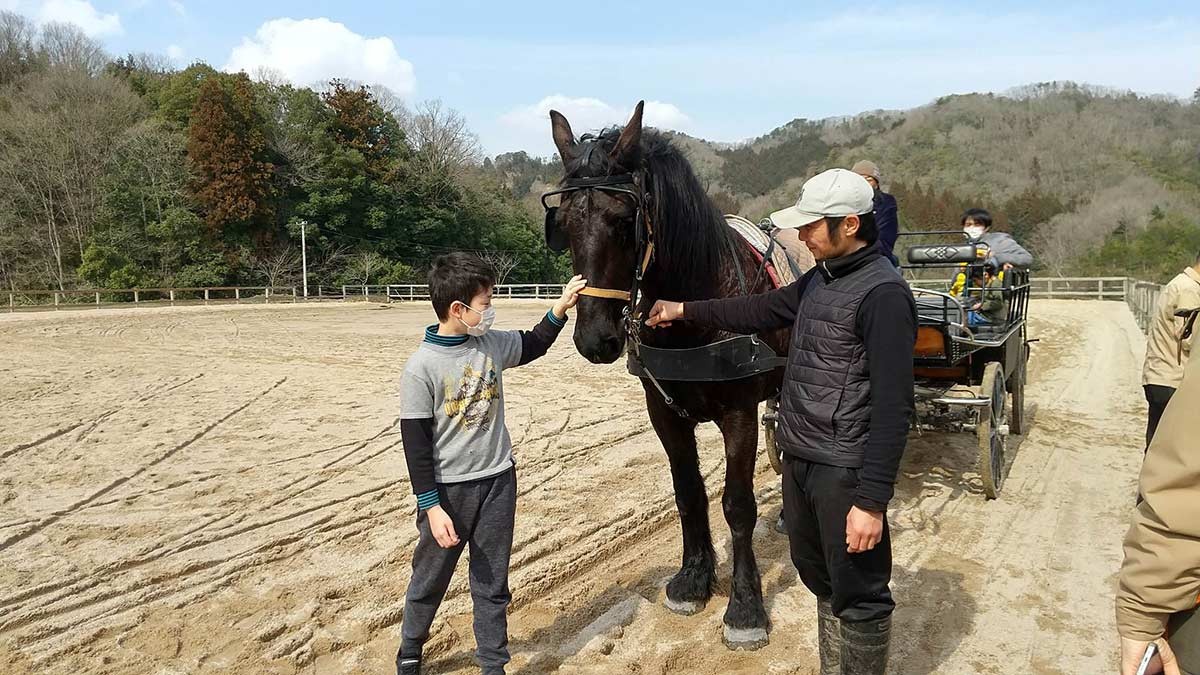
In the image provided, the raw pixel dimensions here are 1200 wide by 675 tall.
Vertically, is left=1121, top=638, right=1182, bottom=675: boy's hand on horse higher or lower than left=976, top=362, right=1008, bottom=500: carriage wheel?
higher

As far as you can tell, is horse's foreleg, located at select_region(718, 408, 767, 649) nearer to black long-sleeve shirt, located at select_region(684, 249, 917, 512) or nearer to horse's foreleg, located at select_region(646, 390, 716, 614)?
horse's foreleg, located at select_region(646, 390, 716, 614)

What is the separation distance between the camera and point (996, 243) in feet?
22.5

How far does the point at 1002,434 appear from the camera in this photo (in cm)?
547

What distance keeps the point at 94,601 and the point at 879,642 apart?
3598mm

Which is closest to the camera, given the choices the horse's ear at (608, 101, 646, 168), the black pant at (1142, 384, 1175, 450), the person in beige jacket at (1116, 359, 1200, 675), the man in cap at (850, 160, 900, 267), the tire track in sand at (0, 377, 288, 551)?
the person in beige jacket at (1116, 359, 1200, 675)

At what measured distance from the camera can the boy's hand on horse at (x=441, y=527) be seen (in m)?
2.58

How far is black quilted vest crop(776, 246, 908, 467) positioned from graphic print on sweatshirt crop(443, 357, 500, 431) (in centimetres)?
113

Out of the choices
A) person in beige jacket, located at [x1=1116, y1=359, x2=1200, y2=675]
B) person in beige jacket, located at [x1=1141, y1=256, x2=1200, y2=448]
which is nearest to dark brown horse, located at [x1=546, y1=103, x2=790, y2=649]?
person in beige jacket, located at [x1=1116, y1=359, x2=1200, y2=675]

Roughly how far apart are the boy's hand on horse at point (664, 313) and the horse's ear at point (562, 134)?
758 mm

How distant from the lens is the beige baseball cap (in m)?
2.15

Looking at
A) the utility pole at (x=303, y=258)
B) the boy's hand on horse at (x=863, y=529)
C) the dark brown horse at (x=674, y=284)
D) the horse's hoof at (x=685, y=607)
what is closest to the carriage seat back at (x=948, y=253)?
the dark brown horse at (x=674, y=284)

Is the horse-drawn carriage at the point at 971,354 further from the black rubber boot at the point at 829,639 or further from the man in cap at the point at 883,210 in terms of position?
the black rubber boot at the point at 829,639

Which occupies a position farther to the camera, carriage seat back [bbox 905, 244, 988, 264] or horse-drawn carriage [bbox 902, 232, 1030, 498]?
carriage seat back [bbox 905, 244, 988, 264]

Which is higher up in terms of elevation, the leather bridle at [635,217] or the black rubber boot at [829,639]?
the leather bridle at [635,217]
